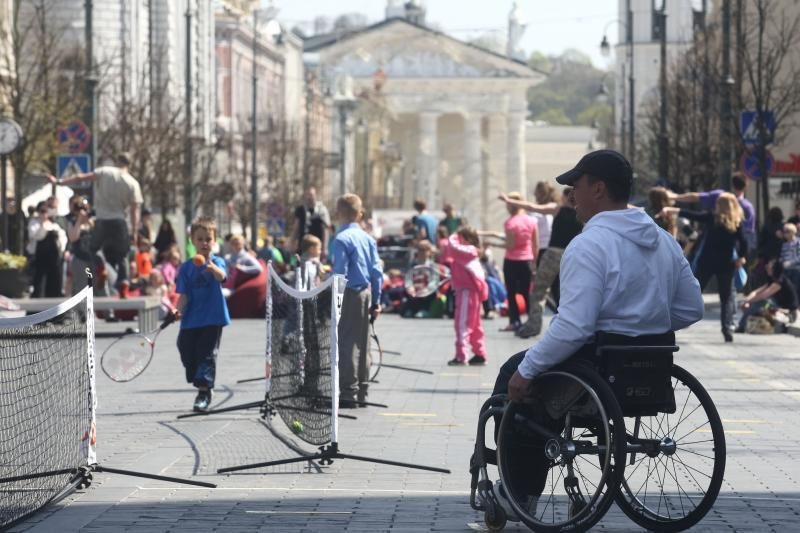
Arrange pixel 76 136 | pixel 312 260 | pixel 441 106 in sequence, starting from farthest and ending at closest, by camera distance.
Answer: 1. pixel 441 106
2. pixel 76 136
3. pixel 312 260

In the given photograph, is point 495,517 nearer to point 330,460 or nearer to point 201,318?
point 330,460

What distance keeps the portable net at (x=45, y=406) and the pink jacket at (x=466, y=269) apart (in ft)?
33.5

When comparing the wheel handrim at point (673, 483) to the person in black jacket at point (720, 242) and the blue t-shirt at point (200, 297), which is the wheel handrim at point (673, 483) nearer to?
the blue t-shirt at point (200, 297)

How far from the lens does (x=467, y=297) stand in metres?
21.4

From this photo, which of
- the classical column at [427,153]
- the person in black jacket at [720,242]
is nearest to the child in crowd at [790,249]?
the person in black jacket at [720,242]

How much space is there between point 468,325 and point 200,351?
6151 mm

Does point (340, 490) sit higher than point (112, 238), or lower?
lower

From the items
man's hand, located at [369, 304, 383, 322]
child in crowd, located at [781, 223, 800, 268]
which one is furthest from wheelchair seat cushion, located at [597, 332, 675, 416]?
child in crowd, located at [781, 223, 800, 268]

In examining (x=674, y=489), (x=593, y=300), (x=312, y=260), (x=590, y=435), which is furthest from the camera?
(x=312, y=260)

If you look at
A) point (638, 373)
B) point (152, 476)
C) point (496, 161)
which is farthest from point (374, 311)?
point (496, 161)

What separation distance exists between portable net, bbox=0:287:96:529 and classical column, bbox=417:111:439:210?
135 metres

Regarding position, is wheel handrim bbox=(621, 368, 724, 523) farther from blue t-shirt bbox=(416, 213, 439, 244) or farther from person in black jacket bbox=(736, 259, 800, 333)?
blue t-shirt bbox=(416, 213, 439, 244)

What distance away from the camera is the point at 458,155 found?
504ft

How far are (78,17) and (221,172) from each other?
13.4 metres
